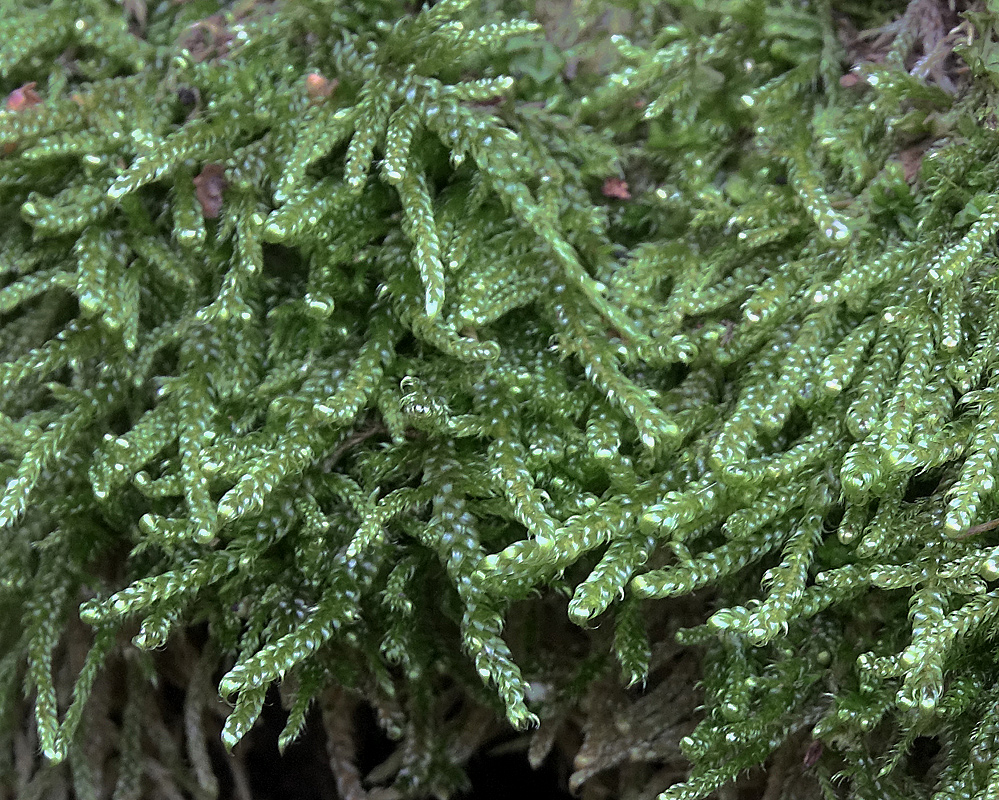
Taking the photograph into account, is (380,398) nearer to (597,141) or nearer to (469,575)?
(469,575)

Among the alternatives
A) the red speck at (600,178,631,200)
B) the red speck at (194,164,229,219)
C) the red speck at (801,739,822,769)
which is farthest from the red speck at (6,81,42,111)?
the red speck at (801,739,822,769)

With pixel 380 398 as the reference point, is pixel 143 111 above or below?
above

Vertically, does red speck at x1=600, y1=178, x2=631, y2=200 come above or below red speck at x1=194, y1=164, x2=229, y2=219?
below

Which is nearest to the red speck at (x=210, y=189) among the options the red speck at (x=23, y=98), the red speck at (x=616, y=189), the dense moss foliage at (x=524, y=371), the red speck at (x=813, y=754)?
the dense moss foliage at (x=524, y=371)

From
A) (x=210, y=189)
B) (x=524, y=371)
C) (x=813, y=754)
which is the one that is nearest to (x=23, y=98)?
(x=210, y=189)

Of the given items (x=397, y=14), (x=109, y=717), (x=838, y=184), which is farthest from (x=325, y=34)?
(x=109, y=717)

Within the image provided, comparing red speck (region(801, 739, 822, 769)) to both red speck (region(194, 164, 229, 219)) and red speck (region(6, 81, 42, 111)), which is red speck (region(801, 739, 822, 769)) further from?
red speck (region(6, 81, 42, 111))
